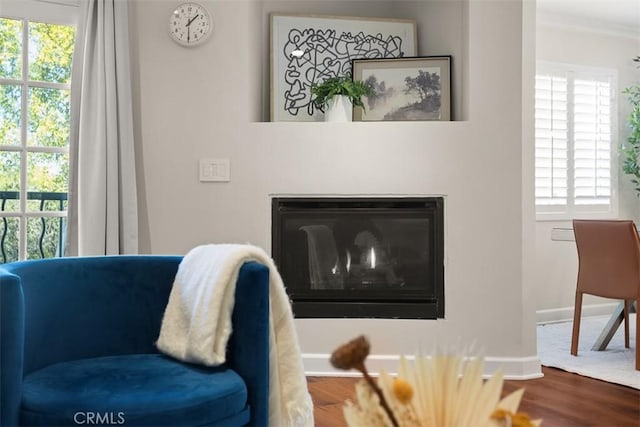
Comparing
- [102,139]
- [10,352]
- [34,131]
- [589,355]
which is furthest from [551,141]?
[10,352]

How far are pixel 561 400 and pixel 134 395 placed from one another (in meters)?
2.16

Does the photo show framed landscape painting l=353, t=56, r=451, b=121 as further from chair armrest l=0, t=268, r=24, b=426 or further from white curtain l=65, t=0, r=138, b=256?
chair armrest l=0, t=268, r=24, b=426

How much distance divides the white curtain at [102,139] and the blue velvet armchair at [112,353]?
4.07 ft

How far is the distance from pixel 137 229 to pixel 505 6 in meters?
2.26

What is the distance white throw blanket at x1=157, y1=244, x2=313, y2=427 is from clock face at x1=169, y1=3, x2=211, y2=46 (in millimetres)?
1703

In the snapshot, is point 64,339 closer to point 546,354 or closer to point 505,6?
point 505,6

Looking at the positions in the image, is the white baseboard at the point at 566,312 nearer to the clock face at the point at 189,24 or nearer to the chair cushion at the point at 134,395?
the clock face at the point at 189,24

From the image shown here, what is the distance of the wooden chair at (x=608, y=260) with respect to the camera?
Result: 358 centimetres

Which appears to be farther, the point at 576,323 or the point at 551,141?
the point at 551,141

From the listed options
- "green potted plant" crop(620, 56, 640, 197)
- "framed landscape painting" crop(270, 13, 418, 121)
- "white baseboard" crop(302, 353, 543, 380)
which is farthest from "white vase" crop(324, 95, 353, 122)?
"green potted plant" crop(620, 56, 640, 197)

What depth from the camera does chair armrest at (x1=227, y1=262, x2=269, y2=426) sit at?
1835 mm

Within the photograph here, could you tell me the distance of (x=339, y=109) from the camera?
Result: 3.54 meters

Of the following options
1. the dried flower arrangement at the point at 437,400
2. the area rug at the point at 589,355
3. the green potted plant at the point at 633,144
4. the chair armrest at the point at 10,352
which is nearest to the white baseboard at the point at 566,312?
the area rug at the point at 589,355

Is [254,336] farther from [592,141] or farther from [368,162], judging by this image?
[592,141]
